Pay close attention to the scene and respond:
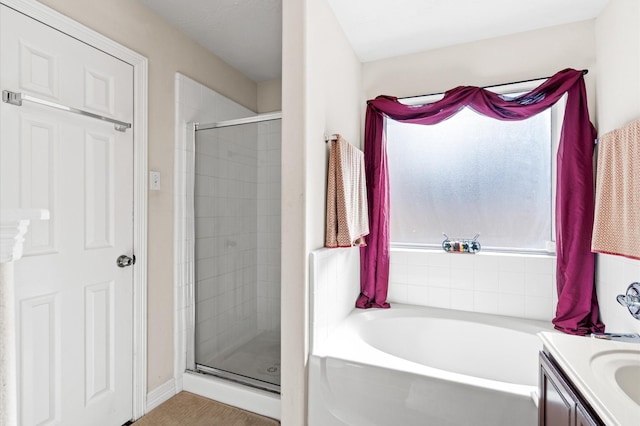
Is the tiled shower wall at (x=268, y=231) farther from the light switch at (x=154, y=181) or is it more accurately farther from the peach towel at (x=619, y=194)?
the peach towel at (x=619, y=194)

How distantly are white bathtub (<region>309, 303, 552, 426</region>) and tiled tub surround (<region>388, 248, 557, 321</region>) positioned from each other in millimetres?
90

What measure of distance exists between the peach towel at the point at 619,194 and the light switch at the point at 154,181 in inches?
99.3

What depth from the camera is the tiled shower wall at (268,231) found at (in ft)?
7.63

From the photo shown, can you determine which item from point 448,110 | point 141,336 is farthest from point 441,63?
point 141,336

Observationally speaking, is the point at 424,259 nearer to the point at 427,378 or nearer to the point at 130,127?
the point at 427,378

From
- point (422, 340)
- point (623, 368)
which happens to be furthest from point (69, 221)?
point (623, 368)

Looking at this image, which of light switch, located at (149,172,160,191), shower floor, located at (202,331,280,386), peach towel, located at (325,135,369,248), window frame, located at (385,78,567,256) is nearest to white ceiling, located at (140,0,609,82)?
window frame, located at (385,78,567,256)

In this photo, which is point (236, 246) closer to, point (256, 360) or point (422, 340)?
point (256, 360)

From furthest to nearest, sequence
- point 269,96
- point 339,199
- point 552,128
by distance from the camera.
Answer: point 269,96 < point 552,128 < point 339,199

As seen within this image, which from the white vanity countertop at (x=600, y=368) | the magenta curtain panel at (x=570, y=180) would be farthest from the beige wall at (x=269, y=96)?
the white vanity countertop at (x=600, y=368)

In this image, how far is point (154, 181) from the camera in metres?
1.99

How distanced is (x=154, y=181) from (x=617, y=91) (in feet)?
8.81

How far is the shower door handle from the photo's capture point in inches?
70.5

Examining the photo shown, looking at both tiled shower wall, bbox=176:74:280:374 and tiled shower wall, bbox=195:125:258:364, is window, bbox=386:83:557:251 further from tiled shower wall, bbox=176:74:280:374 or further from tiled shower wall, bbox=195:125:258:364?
tiled shower wall, bbox=195:125:258:364
